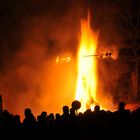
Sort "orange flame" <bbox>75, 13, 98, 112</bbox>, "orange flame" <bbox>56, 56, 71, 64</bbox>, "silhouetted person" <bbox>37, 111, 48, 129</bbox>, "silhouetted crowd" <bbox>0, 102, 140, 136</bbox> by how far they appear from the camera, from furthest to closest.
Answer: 1. "orange flame" <bbox>56, 56, 71, 64</bbox>
2. "orange flame" <bbox>75, 13, 98, 112</bbox>
3. "silhouetted person" <bbox>37, 111, 48, 129</bbox>
4. "silhouetted crowd" <bbox>0, 102, 140, 136</bbox>

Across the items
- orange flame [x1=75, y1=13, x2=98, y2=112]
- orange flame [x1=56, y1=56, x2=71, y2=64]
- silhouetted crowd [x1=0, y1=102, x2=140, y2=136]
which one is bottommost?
silhouetted crowd [x1=0, y1=102, x2=140, y2=136]

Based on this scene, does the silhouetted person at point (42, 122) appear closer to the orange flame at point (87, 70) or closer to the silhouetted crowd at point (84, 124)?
the silhouetted crowd at point (84, 124)

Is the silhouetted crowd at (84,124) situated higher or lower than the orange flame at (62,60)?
lower

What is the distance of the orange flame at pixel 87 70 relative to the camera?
886 inches

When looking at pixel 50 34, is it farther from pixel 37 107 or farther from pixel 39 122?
pixel 39 122

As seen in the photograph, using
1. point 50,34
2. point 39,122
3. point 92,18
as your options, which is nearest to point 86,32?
point 92,18

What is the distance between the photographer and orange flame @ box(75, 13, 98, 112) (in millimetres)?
22500

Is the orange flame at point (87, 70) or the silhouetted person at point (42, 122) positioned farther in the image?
the orange flame at point (87, 70)

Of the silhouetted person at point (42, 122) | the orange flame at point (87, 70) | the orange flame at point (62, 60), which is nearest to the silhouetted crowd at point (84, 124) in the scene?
the silhouetted person at point (42, 122)

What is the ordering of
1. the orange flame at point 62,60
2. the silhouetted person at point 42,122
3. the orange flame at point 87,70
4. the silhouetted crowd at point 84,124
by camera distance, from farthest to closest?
the orange flame at point 62,60 < the orange flame at point 87,70 < the silhouetted person at point 42,122 < the silhouetted crowd at point 84,124

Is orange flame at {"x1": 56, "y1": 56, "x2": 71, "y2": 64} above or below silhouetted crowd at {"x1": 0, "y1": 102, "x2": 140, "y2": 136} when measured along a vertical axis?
above

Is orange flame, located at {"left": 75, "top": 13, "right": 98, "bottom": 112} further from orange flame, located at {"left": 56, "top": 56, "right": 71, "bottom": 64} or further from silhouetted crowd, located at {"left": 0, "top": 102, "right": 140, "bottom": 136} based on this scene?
silhouetted crowd, located at {"left": 0, "top": 102, "right": 140, "bottom": 136}

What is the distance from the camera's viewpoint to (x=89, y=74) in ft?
84.0

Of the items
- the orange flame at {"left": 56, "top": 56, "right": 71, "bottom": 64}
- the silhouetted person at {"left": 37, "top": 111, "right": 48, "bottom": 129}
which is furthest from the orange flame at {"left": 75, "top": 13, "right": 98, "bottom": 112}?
the silhouetted person at {"left": 37, "top": 111, "right": 48, "bottom": 129}
